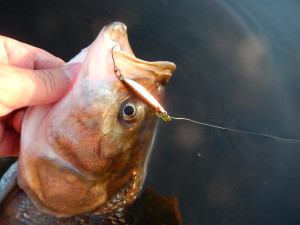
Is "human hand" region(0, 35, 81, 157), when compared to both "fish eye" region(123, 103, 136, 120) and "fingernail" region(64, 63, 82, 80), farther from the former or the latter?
"fish eye" region(123, 103, 136, 120)

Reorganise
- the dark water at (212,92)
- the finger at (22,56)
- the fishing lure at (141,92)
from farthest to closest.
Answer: the dark water at (212,92), the finger at (22,56), the fishing lure at (141,92)

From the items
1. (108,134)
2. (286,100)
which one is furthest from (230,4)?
(108,134)

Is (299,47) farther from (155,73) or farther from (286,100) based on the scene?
(155,73)

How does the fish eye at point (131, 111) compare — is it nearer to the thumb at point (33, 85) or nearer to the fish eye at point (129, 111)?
the fish eye at point (129, 111)

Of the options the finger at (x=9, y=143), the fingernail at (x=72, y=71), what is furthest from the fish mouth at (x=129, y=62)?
the finger at (x=9, y=143)

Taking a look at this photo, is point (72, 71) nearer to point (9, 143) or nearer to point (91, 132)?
point (91, 132)

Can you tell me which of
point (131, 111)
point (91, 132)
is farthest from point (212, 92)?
point (91, 132)

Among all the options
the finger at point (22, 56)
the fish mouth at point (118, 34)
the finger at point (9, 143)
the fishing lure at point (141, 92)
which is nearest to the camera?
the fishing lure at point (141, 92)
